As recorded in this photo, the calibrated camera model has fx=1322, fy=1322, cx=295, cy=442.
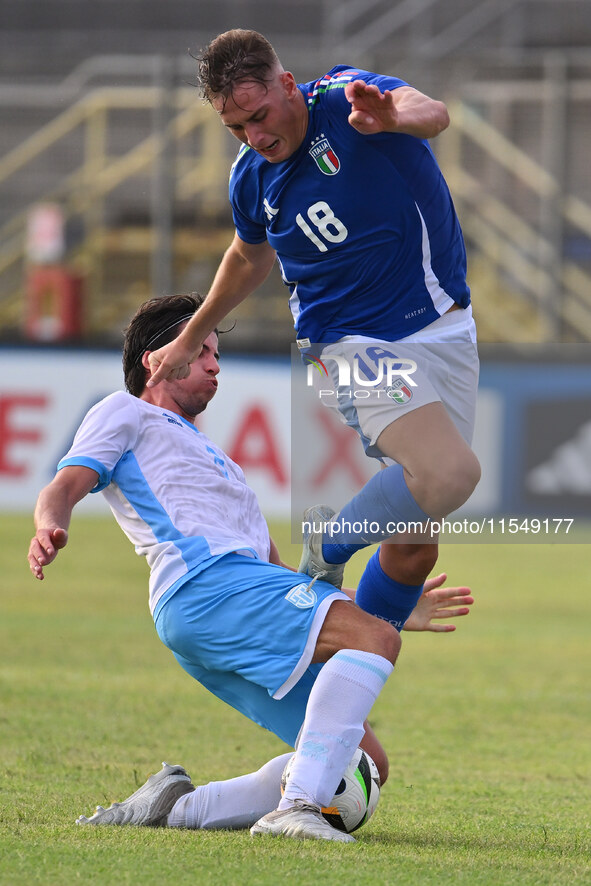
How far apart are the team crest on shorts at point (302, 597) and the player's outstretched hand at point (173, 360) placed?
0.79m

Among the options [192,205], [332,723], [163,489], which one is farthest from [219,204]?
[332,723]

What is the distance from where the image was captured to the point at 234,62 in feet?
11.8

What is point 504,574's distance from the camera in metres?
11.5

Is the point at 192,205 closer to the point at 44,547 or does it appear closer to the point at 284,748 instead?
the point at 284,748

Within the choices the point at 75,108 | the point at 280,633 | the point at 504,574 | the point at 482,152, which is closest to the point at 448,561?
the point at 504,574

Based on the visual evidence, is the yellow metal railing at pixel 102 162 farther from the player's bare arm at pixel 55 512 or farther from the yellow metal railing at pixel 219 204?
the player's bare arm at pixel 55 512

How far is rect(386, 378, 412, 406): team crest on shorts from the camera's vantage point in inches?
146

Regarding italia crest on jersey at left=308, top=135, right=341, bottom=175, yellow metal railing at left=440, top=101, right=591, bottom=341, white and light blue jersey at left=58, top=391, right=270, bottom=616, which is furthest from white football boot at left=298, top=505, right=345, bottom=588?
yellow metal railing at left=440, top=101, right=591, bottom=341

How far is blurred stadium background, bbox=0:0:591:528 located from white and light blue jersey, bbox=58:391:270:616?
353 inches

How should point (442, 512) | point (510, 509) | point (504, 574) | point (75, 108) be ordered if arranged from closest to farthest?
point (442, 512) < point (504, 574) < point (510, 509) < point (75, 108)

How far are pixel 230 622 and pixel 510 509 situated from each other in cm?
957

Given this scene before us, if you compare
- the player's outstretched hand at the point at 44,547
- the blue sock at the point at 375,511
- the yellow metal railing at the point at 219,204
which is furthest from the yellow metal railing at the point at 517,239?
the player's outstretched hand at the point at 44,547

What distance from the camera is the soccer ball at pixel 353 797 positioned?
334 centimetres

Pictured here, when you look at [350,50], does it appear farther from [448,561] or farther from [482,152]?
[448,561]
